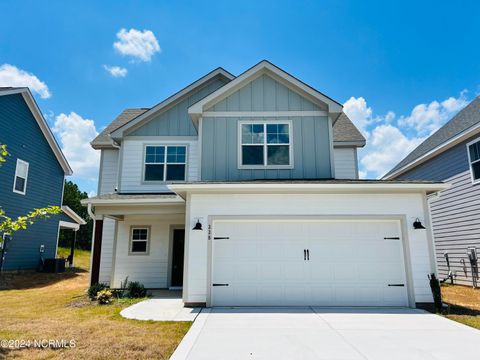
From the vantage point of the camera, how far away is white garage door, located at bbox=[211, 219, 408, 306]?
7.75 meters

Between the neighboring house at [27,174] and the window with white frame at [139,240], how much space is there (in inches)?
273

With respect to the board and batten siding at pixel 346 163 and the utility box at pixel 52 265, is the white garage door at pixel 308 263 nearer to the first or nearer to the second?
the board and batten siding at pixel 346 163

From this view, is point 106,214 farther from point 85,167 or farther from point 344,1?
point 85,167

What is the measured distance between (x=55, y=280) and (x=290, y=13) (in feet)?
48.4

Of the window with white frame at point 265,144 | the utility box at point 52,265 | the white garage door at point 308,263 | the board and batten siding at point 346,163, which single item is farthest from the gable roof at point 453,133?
the utility box at point 52,265

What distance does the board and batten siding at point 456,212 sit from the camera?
1116cm

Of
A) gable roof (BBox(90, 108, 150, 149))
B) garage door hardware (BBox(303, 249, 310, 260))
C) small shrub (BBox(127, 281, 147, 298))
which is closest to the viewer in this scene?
garage door hardware (BBox(303, 249, 310, 260))

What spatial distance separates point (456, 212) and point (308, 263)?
790 centimetres

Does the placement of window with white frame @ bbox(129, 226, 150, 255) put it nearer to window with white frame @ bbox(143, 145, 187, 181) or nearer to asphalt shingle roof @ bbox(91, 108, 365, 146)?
window with white frame @ bbox(143, 145, 187, 181)

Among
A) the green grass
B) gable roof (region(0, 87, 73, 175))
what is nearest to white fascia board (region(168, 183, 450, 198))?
gable roof (region(0, 87, 73, 175))

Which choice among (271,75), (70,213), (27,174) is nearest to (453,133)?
(271,75)

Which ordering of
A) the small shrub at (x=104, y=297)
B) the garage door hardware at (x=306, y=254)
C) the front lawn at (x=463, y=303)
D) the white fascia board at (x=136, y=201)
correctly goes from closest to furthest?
1. the front lawn at (x=463, y=303)
2. the garage door hardware at (x=306, y=254)
3. the small shrub at (x=104, y=297)
4. the white fascia board at (x=136, y=201)

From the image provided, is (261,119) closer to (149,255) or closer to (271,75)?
(271,75)

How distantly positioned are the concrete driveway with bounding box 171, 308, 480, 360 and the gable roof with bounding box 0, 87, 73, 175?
1459cm
